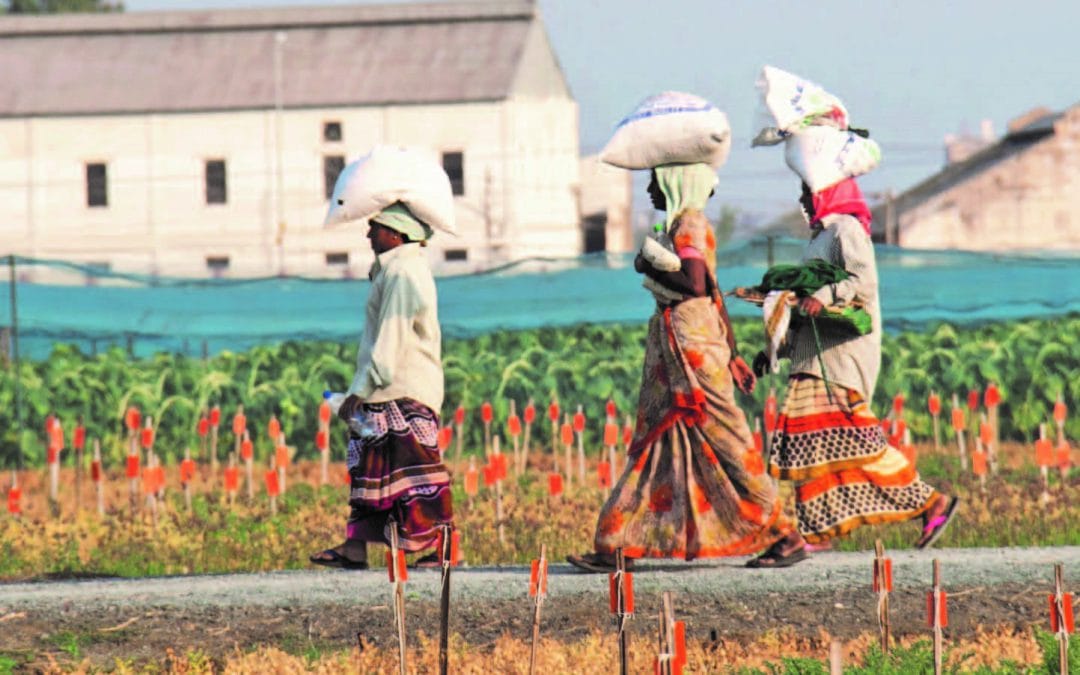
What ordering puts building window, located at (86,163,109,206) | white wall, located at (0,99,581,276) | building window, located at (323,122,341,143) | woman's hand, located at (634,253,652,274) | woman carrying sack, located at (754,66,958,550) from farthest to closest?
building window, located at (86,163,109,206), building window, located at (323,122,341,143), white wall, located at (0,99,581,276), woman carrying sack, located at (754,66,958,550), woman's hand, located at (634,253,652,274)

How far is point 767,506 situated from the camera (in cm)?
850

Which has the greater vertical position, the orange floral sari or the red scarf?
the red scarf

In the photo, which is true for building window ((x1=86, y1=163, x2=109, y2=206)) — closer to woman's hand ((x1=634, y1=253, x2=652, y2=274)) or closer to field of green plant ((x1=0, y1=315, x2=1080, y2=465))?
field of green plant ((x1=0, y1=315, x2=1080, y2=465))

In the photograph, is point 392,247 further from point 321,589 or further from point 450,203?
point 321,589

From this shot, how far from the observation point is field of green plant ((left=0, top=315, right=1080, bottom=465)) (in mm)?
17047

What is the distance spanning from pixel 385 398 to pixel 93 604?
1.47 metres

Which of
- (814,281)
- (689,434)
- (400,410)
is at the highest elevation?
(814,281)

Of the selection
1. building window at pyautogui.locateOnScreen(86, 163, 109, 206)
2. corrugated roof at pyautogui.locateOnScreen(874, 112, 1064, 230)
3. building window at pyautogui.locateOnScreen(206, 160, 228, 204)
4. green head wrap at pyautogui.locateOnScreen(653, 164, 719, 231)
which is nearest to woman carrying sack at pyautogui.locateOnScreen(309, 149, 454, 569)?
green head wrap at pyautogui.locateOnScreen(653, 164, 719, 231)

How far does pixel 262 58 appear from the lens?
161ft

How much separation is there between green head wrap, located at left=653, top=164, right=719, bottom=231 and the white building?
38996mm

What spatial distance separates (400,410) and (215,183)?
4186 cm

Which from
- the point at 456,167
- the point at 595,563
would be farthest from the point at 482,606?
the point at 456,167

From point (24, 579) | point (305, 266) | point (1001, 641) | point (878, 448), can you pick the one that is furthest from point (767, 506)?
point (305, 266)

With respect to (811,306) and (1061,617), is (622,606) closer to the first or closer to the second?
(1061,617)
